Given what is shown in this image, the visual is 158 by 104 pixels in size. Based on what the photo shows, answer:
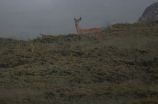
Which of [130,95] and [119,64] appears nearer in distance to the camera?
[130,95]

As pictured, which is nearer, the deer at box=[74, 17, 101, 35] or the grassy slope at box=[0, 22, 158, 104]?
the grassy slope at box=[0, 22, 158, 104]

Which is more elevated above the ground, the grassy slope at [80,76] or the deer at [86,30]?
the deer at [86,30]

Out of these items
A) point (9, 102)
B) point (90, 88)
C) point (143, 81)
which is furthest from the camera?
point (143, 81)

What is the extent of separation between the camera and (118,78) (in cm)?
823

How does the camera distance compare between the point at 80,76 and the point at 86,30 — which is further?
the point at 86,30

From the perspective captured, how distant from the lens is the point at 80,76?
8336 millimetres

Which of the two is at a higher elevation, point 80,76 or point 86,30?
point 86,30

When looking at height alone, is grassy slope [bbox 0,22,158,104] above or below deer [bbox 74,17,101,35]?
below

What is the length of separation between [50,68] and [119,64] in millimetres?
2415

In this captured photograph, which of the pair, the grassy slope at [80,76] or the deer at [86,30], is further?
the deer at [86,30]

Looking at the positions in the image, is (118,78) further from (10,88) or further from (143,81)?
(10,88)

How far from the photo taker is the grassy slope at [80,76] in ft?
19.9

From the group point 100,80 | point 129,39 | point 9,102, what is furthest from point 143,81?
point 129,39

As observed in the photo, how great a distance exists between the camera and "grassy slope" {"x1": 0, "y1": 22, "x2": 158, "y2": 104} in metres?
6.07
